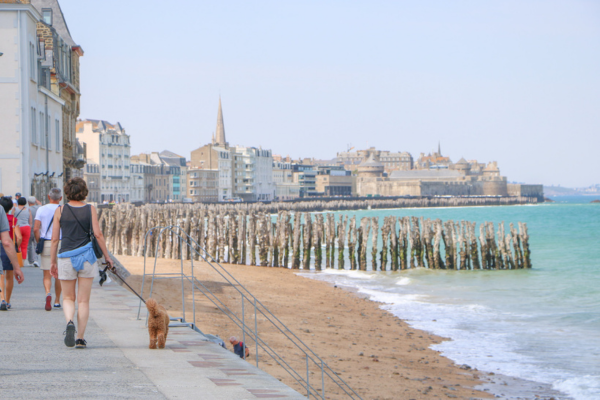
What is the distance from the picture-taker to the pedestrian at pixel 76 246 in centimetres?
606

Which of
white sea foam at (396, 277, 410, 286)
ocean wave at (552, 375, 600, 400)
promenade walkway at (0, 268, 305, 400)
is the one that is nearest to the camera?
promenade walkway at (0, 268, 305, 400)

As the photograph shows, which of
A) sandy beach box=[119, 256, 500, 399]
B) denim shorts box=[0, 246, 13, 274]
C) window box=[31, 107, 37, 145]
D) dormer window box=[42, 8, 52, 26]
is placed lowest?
sandy beach box=[119, 256, 500, 399]

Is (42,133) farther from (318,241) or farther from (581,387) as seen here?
(581,387)

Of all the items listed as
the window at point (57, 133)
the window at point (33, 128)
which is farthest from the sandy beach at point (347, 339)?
the window at point (57, 133)

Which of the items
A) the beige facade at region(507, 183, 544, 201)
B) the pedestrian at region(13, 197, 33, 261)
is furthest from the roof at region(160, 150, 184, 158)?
the pedestrian at region(13, 197, 33, 261)

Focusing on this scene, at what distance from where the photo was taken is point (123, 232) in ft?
86.9

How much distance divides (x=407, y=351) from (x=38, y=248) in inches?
233

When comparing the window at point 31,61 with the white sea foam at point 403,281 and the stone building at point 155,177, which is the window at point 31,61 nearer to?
the white sea foam at point 403,281

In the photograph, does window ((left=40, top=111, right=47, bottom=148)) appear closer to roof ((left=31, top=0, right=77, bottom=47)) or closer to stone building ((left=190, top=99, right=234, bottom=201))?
roof ((left=31, top=0, right=77, bottom=47))

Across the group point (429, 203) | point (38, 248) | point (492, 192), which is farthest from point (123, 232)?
point (492, 192)

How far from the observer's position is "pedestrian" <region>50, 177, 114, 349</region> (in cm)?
606

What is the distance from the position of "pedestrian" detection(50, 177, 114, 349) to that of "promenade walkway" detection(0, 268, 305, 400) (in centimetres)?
33

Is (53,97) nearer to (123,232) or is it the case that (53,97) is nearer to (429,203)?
(123,232)

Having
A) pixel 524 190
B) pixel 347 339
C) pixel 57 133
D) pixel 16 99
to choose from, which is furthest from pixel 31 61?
pixel 524 190
